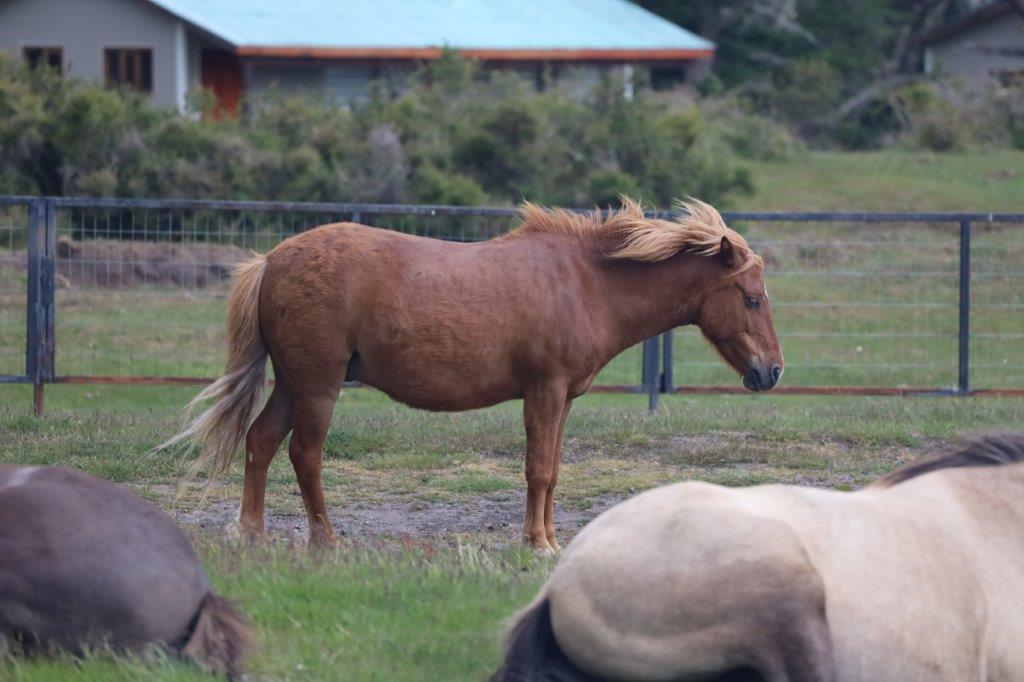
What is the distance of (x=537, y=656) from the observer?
4066 mm

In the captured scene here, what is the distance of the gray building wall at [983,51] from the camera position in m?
37.1

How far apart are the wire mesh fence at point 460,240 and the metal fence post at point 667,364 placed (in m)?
0.02

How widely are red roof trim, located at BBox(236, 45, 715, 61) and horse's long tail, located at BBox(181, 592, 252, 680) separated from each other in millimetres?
24439

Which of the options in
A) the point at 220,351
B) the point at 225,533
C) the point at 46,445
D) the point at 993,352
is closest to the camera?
the point at 225,533

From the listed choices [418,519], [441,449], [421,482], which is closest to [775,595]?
[418,519]

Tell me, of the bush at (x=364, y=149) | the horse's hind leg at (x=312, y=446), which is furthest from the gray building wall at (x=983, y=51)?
the horse's hind leg at (x=312, y=446)

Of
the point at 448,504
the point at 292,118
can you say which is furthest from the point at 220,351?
the point at 292,118

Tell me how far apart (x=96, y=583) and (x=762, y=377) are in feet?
14.0

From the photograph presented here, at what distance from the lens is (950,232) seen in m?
19.8

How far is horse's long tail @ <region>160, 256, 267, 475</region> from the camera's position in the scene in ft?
24.1

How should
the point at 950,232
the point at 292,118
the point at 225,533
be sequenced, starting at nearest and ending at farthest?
1. the point at 225,533
2. the point at 950,232
3. the point at 292,118

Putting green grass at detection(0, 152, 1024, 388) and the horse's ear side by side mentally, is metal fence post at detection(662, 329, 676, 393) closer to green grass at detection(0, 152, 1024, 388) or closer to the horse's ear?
green grass at detection(0, 152, 1024, 388)

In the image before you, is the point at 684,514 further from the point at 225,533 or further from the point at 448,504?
the point at 448,504

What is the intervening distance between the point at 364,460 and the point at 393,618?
4.72 meters
